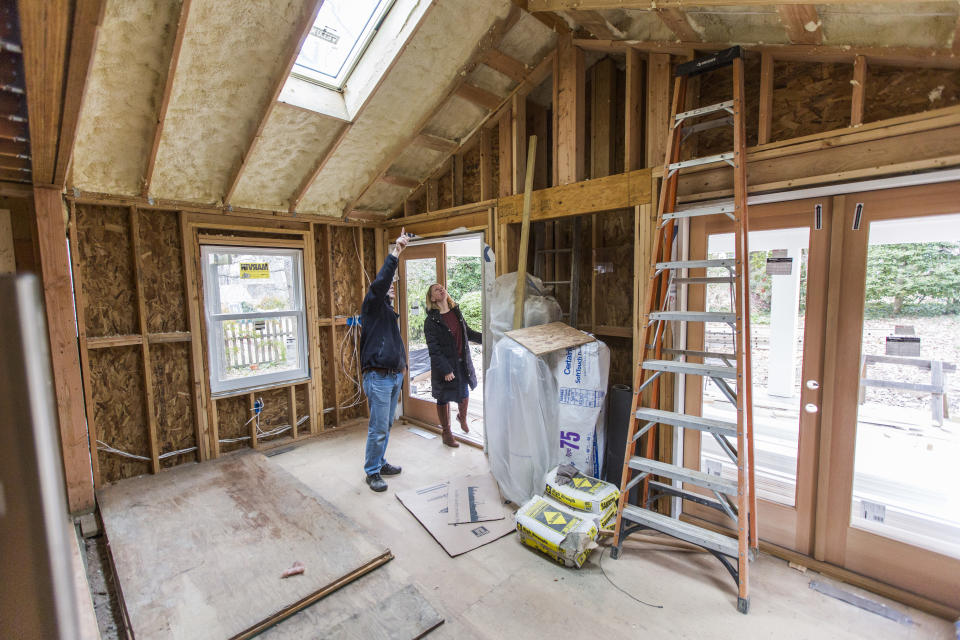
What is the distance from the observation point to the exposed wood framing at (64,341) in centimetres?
280

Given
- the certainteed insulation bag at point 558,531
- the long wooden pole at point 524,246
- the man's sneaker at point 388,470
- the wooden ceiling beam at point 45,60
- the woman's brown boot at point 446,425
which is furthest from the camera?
the woman's brown boot at point 446,425

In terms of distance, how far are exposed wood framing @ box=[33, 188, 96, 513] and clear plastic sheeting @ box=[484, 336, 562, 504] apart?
9.25ft

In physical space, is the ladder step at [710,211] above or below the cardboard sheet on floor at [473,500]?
above

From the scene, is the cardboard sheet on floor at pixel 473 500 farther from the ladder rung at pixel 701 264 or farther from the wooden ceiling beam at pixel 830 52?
the wooden ceiling beam at pixel 830 52

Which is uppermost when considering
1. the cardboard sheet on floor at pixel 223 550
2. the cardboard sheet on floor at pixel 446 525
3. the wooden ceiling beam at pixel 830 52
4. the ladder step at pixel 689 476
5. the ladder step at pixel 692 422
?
the wooden ceiling beam at pixel 830 52

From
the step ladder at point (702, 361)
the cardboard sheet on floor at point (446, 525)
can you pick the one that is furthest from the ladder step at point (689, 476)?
the cardboard sheet on floor at point (446, 525)

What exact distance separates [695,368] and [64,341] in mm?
3822

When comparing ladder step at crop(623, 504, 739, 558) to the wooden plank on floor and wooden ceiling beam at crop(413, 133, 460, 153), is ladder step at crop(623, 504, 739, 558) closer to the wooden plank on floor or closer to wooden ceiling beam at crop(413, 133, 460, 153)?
the wooden plank on floor

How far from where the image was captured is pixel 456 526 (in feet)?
9.51

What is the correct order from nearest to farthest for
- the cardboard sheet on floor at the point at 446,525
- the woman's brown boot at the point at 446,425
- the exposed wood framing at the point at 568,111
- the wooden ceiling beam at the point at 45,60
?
the wooden ceiling beam at the point at 45,60, the cardboard sheet on floor at the point at 446,525, the exposed wood framing at the point at 568,111, the woman's brown boot at the point at 446,425

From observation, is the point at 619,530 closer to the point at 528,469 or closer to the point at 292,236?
the point at 528,469

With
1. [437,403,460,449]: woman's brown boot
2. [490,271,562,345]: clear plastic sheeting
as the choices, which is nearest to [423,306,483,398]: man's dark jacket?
[437,403,460,449]: woman's brown boot

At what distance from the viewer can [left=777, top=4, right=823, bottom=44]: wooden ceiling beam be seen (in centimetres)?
200

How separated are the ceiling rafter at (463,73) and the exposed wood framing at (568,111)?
1.43 ft
